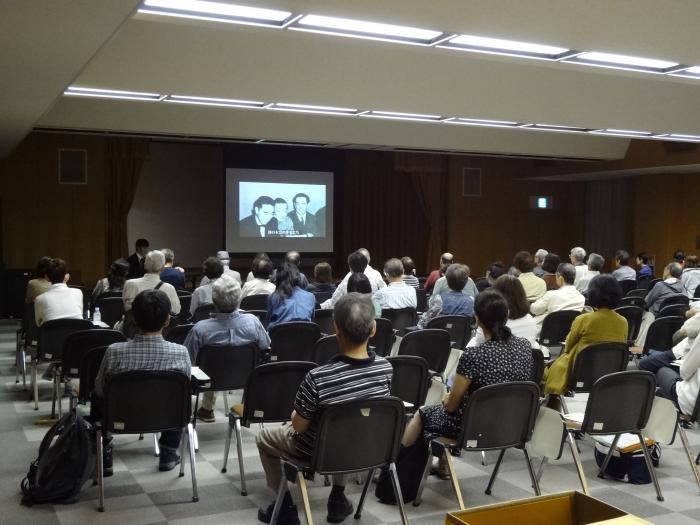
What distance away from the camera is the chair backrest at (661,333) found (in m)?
6.91

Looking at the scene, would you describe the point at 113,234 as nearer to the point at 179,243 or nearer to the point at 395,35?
the point at 179,243

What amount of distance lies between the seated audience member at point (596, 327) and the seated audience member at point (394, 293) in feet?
9.16

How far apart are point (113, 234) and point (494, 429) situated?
12.1 meters

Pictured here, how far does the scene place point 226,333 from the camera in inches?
215

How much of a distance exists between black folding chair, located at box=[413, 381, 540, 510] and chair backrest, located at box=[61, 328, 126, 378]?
2.78 m

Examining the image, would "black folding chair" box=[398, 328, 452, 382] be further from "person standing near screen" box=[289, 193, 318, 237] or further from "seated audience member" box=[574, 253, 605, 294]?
"person standing near screen" box=[289, 193, 318, 237]

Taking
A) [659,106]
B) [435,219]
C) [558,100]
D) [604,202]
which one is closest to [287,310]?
[558,100]

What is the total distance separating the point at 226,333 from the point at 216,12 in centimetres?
224

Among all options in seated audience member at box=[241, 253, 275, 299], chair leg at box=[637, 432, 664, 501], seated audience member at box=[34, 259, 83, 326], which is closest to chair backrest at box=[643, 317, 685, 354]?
chair leg at box=[637, 432, 664, 501]

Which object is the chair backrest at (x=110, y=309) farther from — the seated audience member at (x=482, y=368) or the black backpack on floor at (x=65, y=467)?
the seated audience member at (x=482, y=368)

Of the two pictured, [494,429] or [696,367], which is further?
[696,367]

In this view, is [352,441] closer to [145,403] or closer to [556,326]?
[145,403]

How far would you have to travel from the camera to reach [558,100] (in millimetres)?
10156

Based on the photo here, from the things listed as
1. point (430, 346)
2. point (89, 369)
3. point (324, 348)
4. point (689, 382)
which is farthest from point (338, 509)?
point (689, 382)
